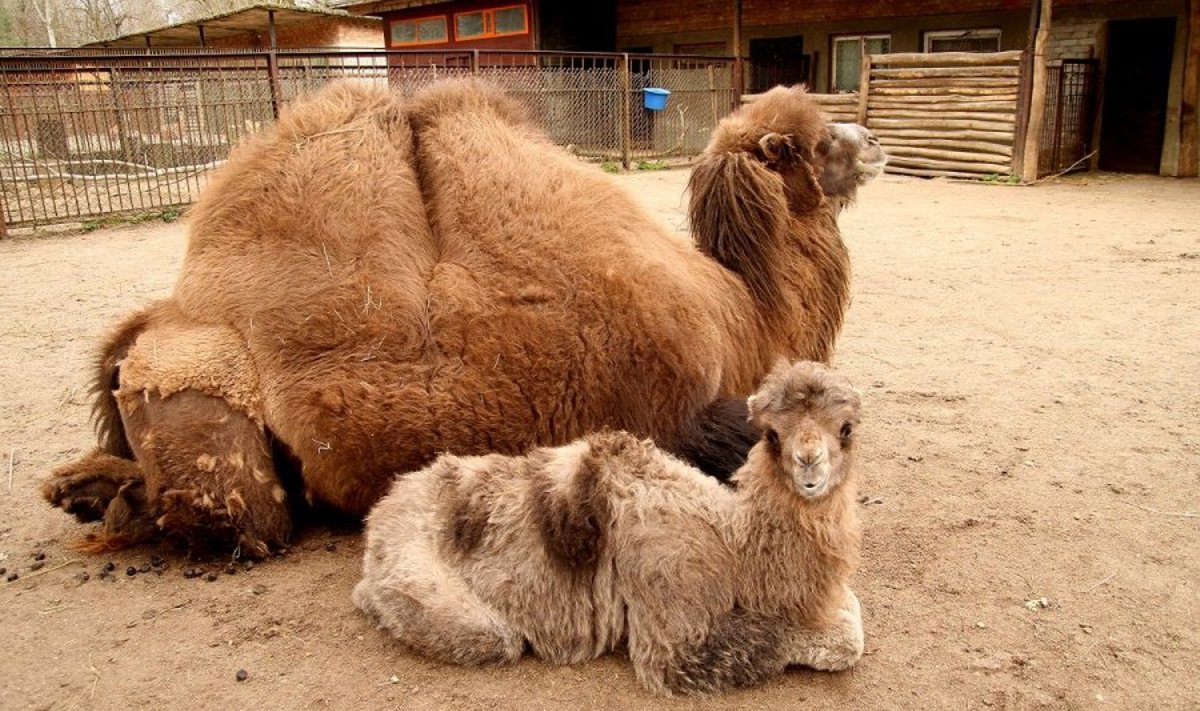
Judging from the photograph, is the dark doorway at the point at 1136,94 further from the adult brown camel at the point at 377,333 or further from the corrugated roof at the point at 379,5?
the adult brown camel at the point at 377,333

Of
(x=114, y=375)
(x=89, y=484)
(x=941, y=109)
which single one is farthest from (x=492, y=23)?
(x=89, y=484)

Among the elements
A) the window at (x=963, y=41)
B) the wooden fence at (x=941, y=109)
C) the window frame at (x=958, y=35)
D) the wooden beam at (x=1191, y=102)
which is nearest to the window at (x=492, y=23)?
the wooden fence at (x=941, y=109)

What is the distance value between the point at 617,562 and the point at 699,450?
29.4 inches

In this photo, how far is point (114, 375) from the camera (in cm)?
337

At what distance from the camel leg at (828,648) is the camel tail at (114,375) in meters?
2.39

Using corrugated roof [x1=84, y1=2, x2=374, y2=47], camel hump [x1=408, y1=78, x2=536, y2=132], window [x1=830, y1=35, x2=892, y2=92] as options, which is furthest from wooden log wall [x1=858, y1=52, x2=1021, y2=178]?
corrugated roof [x1=84, y1=2, x2=374, y2=47]

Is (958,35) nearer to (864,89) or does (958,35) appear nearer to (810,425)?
(864,89)

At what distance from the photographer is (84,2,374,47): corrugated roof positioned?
26406 millimetres

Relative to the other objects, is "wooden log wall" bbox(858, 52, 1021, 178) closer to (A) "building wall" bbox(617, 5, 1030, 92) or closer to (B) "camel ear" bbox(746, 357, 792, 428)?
(A) "building wall" bbox(617, 5, 1030, 92)

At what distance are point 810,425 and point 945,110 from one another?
14861 mm

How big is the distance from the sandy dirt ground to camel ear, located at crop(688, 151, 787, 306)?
100cm

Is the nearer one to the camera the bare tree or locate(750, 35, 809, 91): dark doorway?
locate(750, 35, 809, 91): dark doorway

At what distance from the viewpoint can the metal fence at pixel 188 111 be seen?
12375 mm

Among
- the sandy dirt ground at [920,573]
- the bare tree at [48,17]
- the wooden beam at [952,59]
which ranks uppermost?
the bare tree at [48,17]
